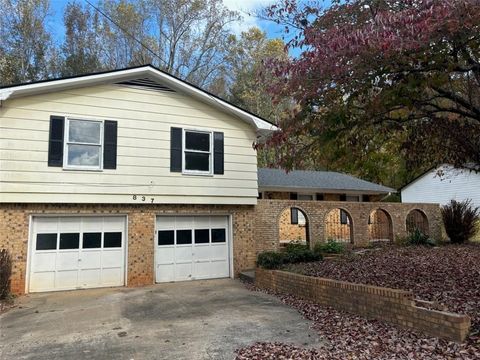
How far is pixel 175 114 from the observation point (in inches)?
501

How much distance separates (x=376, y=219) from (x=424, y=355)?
16.1 metres

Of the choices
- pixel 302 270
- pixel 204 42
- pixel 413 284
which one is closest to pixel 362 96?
pixel 413 284

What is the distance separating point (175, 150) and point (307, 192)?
1138 centimetres

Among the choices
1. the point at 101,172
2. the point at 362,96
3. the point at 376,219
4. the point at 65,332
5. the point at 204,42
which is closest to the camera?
the point at 65,332

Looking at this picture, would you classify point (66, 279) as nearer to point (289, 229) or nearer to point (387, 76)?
point (387, 76)

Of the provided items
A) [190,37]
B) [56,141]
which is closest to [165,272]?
[56,141]

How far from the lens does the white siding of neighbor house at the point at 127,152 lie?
10.6m

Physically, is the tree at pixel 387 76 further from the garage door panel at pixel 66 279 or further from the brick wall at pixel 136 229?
the garage door panel at pixel 66 279

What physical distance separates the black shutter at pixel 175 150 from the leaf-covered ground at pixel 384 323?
184 inches

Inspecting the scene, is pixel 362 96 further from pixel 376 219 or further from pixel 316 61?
pixel 376 219

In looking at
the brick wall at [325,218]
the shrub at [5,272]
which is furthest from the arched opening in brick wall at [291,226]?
the shrub at [5,272]

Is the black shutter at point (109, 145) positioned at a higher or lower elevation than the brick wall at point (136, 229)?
higher

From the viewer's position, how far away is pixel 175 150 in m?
12.6

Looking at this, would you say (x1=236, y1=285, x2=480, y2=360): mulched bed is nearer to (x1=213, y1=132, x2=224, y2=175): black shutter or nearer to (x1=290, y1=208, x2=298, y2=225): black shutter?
(x1=213, y1=132, x2=224, y2=175): black shutter
